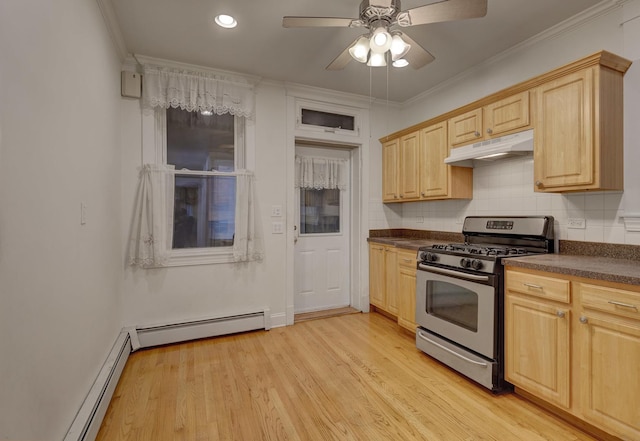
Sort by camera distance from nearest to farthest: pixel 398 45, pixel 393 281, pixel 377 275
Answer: pixel 398 45, pixel 393 281, pixel 377 275

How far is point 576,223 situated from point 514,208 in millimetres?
494

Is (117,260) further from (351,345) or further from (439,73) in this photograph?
(439,73)

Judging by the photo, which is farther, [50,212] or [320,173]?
[320,173]

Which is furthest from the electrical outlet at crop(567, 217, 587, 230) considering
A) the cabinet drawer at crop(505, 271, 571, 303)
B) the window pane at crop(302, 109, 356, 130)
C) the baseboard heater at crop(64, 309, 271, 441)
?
the baseboard heater at crop(64, 309, 271, 441)

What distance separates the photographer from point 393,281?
337 cm

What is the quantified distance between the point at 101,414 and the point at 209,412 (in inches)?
23.7

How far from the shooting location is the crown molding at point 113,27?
6.81ft

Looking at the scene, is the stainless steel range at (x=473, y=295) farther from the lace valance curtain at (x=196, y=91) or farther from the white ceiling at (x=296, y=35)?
the lace valance curtain at (x=196, y=91)

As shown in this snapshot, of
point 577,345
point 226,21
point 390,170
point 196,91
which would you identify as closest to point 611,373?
point 577,345

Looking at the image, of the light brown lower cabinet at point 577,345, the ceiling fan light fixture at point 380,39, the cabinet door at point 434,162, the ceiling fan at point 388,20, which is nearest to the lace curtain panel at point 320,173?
the cabinet door at point 434,162

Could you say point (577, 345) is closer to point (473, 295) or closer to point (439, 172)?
point (473, 295)

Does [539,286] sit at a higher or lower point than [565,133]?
lower

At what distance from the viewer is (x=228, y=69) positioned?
308 cm

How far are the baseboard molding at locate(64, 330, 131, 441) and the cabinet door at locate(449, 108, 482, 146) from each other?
3309 mm
